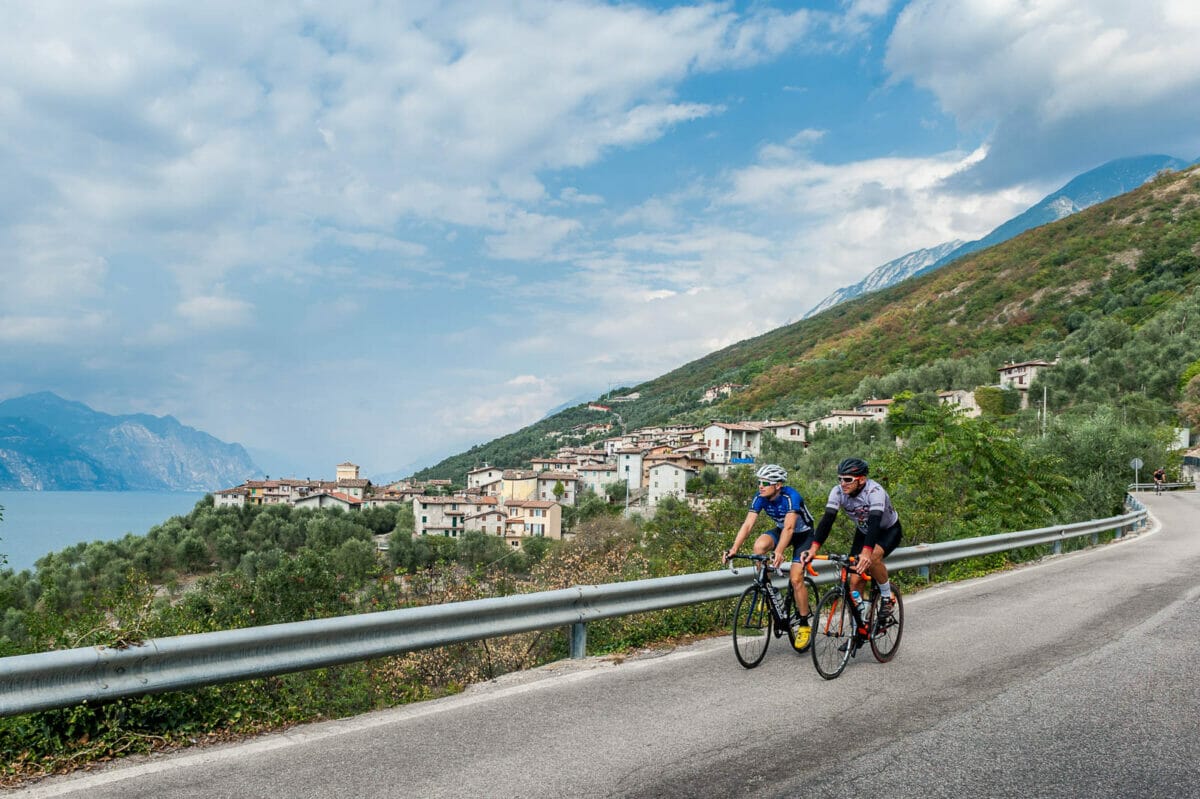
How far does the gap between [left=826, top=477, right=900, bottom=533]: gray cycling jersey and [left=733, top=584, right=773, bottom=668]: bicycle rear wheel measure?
966mm

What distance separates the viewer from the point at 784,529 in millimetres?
6691

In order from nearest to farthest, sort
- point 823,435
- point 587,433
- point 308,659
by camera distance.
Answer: point 308,659 < point 823,435 < point 587,433

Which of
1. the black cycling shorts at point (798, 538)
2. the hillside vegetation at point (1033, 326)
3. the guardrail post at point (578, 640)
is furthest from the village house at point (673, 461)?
the guardrail post at point (578, 640)

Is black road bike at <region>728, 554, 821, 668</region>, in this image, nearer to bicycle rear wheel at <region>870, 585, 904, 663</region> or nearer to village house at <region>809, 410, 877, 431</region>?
bicycle rear wheel at <region>870, 585, 904, 663</region>

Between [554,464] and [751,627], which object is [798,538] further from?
[554,464]

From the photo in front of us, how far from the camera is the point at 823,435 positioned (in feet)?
293

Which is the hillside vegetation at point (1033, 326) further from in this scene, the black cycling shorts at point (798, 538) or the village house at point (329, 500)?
the black cycling shorts at point (798, 538)

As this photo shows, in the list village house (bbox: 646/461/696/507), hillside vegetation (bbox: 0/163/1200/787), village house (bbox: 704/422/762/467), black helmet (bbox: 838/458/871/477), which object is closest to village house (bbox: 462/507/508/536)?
hillside vegetation (bbox: 0/163/1200/787)

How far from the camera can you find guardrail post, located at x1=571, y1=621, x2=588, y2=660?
6.97 metres

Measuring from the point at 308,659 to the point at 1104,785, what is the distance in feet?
14.9

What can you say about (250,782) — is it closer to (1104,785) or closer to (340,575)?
(1104,785)

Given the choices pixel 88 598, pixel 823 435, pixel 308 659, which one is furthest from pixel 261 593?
pixel 823 435

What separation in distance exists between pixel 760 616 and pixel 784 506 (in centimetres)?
94

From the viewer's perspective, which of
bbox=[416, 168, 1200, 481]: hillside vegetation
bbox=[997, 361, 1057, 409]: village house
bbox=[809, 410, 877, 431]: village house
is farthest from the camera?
bbox=[809, 410, 877, 431]: village house
